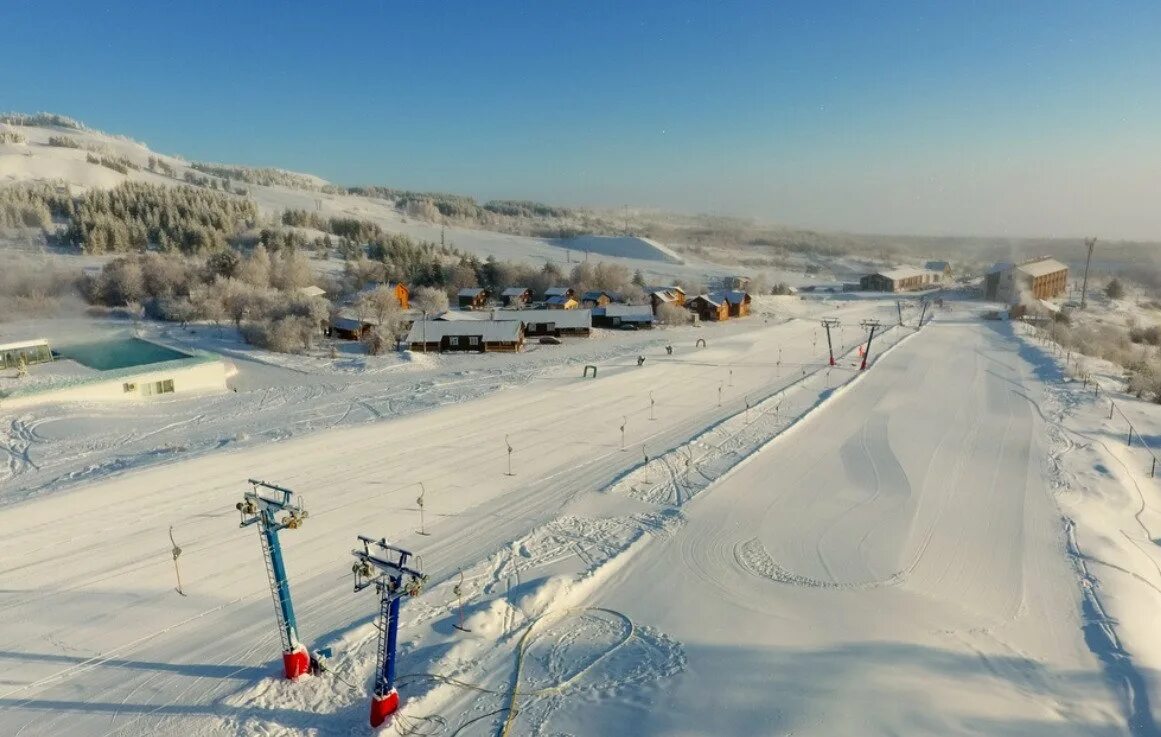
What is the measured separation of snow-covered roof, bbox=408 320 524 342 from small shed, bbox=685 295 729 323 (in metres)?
13.8

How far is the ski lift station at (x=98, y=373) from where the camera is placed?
686 inches

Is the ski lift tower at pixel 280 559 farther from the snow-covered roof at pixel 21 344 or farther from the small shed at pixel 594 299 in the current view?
the small shed at pixel 594 299

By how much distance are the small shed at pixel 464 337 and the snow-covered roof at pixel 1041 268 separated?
4031cm

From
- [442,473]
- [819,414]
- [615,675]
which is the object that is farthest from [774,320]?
[615,675]

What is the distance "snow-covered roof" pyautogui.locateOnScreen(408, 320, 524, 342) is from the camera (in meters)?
27.3

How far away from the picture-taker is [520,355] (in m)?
27.2

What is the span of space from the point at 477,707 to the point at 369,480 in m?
6.78

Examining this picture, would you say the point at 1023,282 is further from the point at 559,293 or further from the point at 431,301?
the point at 431,301

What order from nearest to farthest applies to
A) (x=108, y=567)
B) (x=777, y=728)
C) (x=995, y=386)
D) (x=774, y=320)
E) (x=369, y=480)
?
1. (x=777, y=728)
2. (x=108, y=567)
3. (x=369, y=480)
4. (x=995, y=386)
5. (x=774, y=320)

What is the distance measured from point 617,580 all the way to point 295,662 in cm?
404

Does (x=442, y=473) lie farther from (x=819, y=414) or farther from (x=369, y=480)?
(x=819, y=414)

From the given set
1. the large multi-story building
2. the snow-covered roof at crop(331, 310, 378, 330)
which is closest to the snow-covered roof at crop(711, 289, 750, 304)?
the snow-covered roof at crop(331, 310, 378, 330)

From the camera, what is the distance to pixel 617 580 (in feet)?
29.0

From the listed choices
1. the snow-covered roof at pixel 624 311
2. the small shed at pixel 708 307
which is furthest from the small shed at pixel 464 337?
the small shed at pixel 708 307
